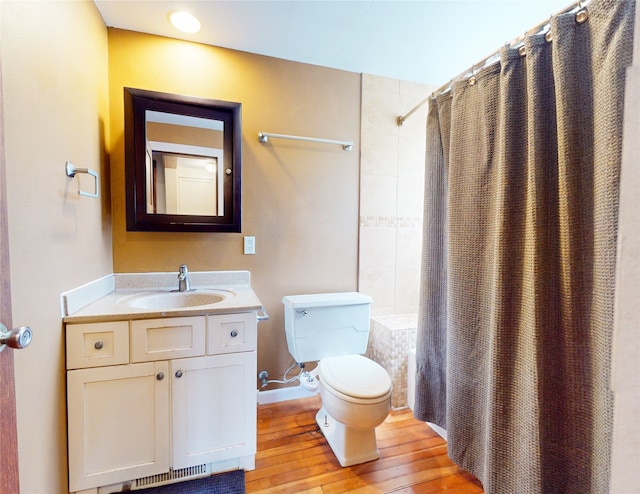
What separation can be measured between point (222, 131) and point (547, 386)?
1.90 metres

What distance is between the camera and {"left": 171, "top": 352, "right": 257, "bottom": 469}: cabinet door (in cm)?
133

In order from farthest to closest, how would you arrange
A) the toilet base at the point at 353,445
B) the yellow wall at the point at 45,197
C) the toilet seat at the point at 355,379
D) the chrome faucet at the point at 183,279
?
the chrome faucet at the point at 183,279
the toilet base at the point at 353,445
the toilet seat at the point at 355,379
the yellow wall at the point at 45,197

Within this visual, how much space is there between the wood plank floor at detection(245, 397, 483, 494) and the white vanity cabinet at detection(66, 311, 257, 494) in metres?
0.15

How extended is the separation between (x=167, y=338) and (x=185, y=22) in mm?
1655

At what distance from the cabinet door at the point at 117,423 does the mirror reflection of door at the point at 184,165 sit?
2.81ft

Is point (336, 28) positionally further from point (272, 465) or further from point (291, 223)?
point (272, 465)

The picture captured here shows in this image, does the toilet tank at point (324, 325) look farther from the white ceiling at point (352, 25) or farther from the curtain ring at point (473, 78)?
the white ceiling at point (352, 25)

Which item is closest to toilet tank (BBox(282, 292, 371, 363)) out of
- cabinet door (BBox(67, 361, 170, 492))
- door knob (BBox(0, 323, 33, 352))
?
cabinet door (BBox(67, 361, 170, 492))

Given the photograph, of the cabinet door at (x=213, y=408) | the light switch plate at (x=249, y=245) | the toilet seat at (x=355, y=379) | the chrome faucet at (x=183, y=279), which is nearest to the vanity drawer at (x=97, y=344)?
the cabinet door at (x=213, y=408)

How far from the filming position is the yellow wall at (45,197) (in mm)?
920

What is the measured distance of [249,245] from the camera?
6.22 ft

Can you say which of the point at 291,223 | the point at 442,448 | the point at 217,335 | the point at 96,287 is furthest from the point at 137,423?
the point at 442,448

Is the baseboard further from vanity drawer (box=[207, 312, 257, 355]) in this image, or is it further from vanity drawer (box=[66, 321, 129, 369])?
vanity drawer (box=[66, 321, 129, 369])

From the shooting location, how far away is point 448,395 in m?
1.21
